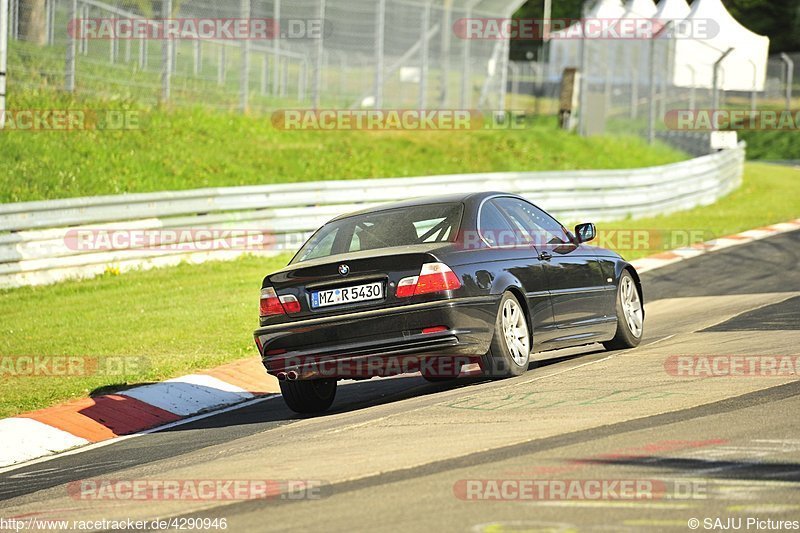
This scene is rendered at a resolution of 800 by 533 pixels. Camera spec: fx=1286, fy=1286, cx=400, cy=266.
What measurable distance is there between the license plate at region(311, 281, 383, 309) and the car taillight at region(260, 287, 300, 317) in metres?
0.14

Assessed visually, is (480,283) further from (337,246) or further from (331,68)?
(331,68)

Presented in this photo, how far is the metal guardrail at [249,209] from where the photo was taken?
14.8m

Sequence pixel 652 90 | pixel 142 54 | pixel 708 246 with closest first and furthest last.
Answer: pixel 708 246, pixel 142 54, pixel 652 90

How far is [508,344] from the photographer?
344 inches

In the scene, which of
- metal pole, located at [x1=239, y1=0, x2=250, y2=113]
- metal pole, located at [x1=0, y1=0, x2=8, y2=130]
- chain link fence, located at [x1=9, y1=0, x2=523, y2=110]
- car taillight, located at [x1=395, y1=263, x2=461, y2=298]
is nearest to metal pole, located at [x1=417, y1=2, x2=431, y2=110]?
chain link fence, located at [x1=9, y1=0, x2=523, y2=110]

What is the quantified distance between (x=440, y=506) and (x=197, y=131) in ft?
59.5

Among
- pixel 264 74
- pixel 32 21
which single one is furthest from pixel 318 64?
pixel 32 21

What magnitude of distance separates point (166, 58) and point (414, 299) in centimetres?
1444

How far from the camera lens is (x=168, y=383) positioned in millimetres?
10531

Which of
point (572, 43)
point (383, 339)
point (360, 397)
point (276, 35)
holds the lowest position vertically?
point (360, 397)

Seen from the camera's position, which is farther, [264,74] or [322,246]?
[264,74]

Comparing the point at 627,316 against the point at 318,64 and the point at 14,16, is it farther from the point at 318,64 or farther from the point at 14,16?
the point at 318,64

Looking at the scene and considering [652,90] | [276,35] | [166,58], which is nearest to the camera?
[166,58]

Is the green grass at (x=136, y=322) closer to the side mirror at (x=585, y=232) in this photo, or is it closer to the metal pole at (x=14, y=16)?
the side mirror at (x=585, y=232)
